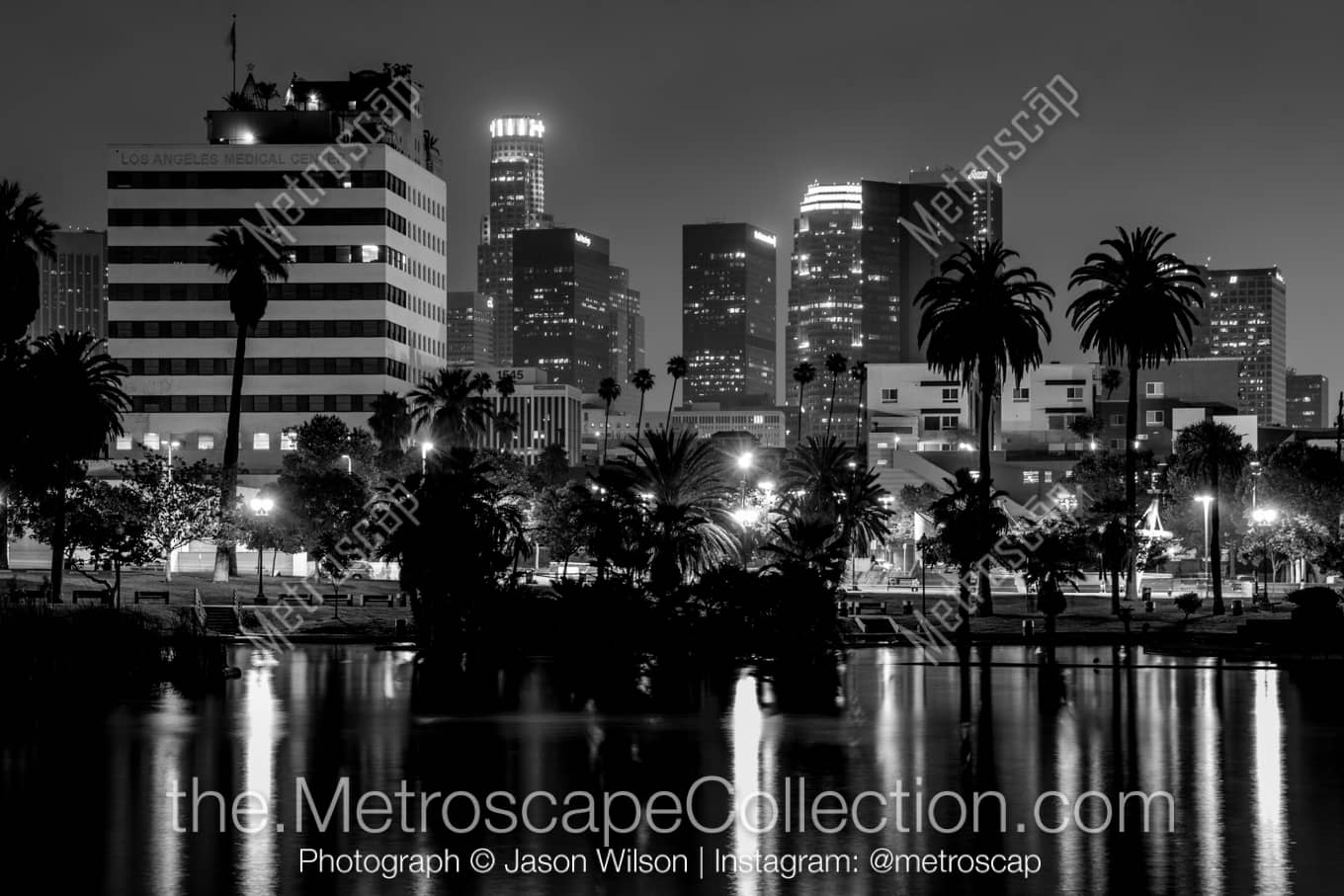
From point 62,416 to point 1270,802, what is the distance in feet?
205

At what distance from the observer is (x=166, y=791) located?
1035 inches

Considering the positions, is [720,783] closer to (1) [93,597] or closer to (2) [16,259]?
(1) [93,597]

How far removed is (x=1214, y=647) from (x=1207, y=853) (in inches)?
1558

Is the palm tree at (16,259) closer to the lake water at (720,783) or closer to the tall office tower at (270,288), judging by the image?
the lake water at (720,783)

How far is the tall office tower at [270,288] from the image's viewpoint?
154 metres

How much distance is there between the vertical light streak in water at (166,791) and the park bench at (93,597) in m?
21.9

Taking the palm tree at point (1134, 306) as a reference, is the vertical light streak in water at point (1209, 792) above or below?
below

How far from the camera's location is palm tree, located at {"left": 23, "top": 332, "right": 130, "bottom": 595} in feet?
244

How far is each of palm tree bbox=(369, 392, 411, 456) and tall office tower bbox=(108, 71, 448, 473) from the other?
58.6ft

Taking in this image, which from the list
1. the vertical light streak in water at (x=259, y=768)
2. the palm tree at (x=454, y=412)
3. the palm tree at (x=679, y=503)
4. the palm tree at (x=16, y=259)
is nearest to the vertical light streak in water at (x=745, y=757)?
the vertical light streak in water at (x=259, y=768)

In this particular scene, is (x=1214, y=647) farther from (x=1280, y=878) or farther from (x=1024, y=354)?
(x=1280, y=878)

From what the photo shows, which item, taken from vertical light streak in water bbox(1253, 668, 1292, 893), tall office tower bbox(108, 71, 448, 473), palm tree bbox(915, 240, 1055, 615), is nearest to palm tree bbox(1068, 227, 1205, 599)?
palm tree bbox(915, 240, 1055, 615)

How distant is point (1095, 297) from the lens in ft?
269

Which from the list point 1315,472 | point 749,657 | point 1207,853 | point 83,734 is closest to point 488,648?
point 749,657
